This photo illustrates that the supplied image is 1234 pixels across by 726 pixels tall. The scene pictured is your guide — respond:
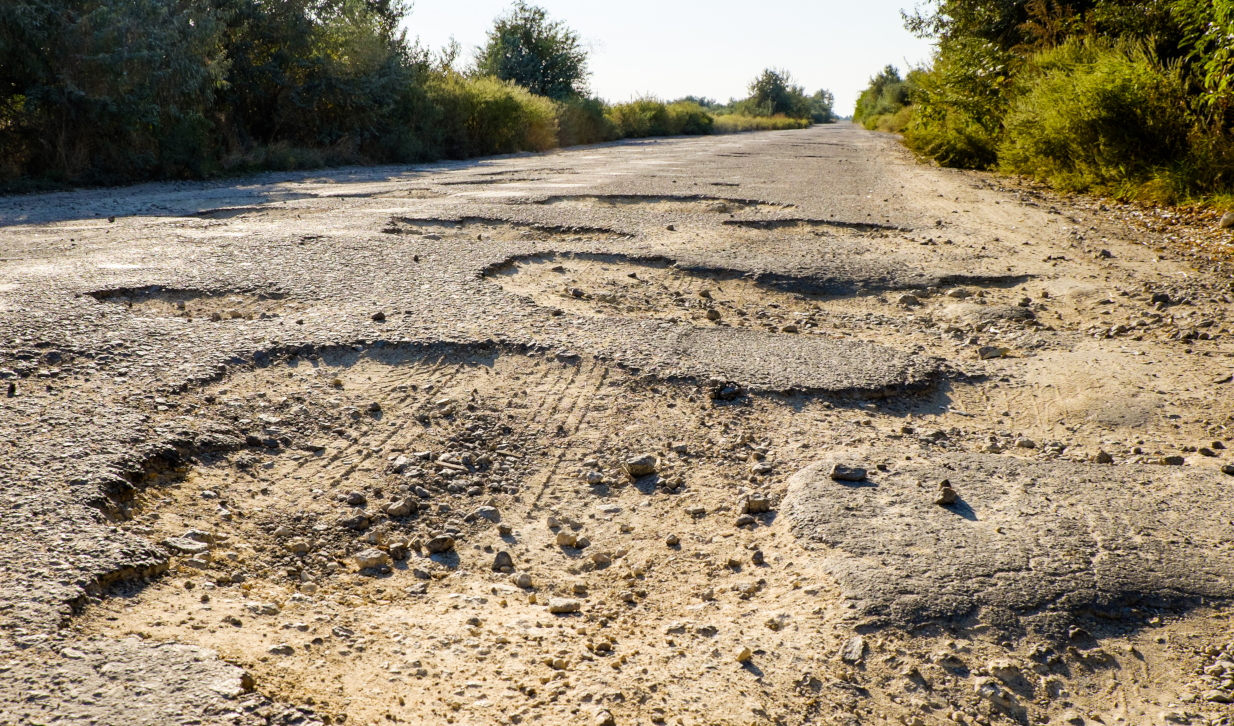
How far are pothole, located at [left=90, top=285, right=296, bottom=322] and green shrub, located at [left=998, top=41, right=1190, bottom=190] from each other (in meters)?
8.17

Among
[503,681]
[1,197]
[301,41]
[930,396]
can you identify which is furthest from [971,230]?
[301,41]

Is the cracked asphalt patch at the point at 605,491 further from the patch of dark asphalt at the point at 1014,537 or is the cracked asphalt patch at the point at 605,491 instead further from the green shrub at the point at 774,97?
the green shrub at the point at 774,97

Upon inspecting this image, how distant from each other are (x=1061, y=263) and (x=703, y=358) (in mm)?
3040

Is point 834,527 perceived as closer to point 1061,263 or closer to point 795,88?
point 1061,263

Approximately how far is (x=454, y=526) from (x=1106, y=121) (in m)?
9.02

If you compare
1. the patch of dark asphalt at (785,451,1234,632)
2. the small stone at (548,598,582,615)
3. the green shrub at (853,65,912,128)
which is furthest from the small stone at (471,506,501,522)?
the green shrub at (853,65,912,128)

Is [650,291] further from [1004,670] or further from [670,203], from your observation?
[670,203]

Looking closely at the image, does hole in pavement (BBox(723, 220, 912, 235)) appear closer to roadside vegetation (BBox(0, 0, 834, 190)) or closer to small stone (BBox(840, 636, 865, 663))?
small stone (BBox(840, 636, 865, 663))

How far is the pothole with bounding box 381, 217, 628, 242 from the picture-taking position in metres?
5.67

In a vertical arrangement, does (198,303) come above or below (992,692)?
above

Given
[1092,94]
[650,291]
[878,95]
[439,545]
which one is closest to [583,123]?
[1092,94]

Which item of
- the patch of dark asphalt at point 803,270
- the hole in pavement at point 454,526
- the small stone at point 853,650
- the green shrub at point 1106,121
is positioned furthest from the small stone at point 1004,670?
the green shrub at point 1106,121

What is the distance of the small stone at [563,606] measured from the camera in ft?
6.12

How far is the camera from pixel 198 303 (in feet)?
12.6
